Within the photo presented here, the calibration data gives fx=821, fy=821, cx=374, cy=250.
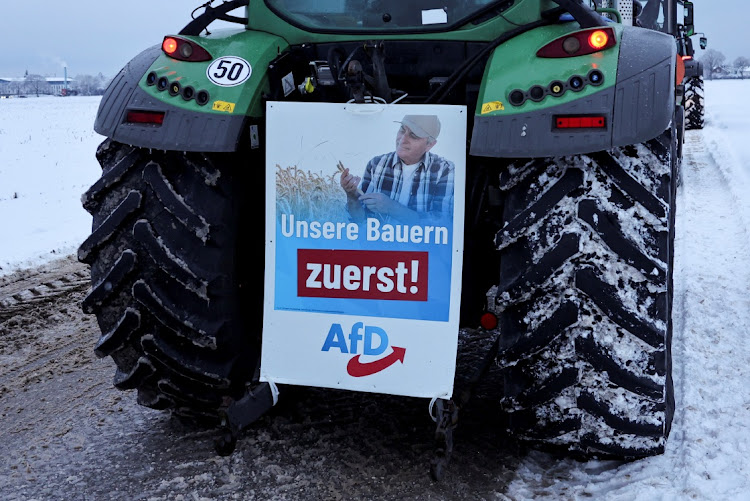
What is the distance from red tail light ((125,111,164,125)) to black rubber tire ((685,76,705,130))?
49.2 ft

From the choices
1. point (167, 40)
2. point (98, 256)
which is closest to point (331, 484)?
point (98, 256)

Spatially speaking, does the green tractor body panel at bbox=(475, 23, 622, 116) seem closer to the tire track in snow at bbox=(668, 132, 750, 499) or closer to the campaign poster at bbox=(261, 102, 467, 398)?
the campaign poster at bbox=(261, 102, 467, 398)

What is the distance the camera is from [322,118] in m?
2.76

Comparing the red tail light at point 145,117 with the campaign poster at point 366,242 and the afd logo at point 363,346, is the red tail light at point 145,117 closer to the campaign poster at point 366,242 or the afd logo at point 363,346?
the campaign poster at point 366,242

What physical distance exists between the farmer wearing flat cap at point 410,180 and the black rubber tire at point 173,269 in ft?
1.68

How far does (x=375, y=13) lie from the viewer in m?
3.35

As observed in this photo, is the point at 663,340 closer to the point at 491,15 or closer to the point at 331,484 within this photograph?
the point at 331,484

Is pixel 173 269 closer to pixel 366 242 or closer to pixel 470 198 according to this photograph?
pixel 366 242

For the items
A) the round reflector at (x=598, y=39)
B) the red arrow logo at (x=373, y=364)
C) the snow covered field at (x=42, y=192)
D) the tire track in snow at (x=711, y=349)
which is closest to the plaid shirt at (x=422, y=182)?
the red arrow logo at (x=373, y=364)

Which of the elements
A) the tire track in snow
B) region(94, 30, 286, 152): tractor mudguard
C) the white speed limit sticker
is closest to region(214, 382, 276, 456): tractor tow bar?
region(94, 30, 286, 152): tractor mudguard

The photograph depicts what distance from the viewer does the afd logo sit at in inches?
109

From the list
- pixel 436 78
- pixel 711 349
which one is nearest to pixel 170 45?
pixel 436 78

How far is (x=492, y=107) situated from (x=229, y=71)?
3.24 ft

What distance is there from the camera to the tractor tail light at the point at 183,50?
119 inches
